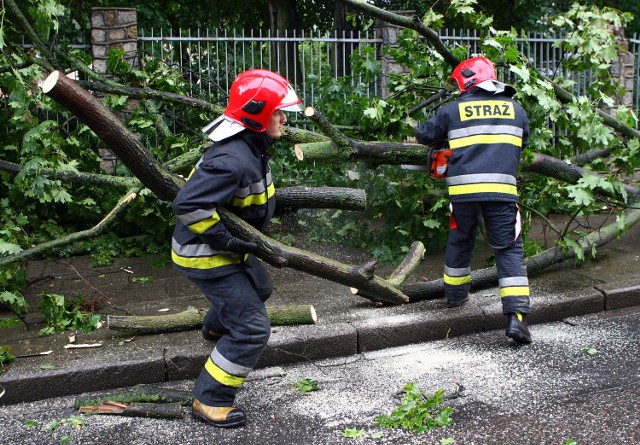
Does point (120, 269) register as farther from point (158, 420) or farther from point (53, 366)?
point (158, 420)

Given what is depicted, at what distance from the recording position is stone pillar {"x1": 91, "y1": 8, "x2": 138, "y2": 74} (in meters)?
7.56

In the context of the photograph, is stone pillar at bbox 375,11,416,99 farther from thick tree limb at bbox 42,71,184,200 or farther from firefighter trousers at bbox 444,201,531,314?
Answer: thick tree limb at bbox 42,71,184,200

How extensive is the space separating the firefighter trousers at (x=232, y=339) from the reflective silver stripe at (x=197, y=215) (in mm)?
380

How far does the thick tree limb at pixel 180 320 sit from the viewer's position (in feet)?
14.8

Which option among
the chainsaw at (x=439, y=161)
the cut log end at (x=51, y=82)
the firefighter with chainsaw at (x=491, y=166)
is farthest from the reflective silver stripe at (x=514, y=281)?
the cut log end at (x=51, y=82)

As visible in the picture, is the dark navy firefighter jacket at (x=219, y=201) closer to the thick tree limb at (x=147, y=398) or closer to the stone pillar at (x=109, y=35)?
the thick tree limb at (x=147, y=398)

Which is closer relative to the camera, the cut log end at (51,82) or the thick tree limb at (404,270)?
the cut log end at (51,82)

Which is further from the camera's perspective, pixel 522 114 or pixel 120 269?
pixel 120 269

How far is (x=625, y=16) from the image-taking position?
621 cm

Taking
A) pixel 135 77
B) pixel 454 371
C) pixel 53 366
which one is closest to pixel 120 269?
pixel 135 77

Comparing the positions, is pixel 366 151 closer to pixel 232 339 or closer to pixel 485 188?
pixel 485 188

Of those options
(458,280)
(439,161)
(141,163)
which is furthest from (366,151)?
(141,163)

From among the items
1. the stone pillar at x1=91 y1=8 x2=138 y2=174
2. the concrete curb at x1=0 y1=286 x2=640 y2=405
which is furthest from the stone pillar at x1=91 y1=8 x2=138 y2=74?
the concrete curb at x1=0 y1=286 x2=640 y2=405

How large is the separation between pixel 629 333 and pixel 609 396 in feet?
3.91
